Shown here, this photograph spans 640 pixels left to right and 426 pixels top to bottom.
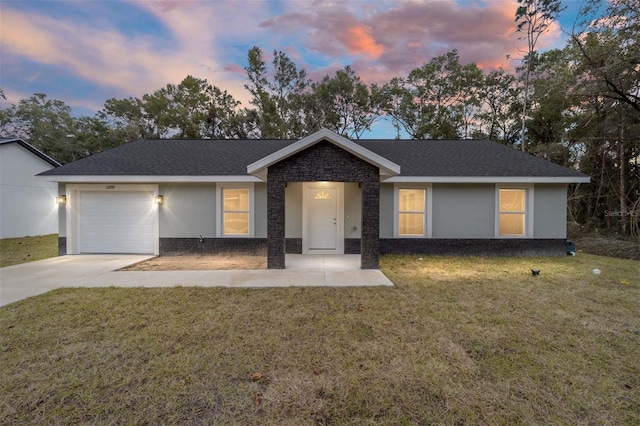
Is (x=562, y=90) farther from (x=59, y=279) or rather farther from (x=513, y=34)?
(x=59, y=279)

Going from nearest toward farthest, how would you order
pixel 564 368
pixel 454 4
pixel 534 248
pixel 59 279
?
pixel 564 368 → pixel 59 279 → pixel 534 248 → pixel 454 4

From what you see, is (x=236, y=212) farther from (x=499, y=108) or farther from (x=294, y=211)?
(x=499, y=108)

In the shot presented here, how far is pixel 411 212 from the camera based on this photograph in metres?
9.12

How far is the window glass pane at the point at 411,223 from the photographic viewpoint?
913cm

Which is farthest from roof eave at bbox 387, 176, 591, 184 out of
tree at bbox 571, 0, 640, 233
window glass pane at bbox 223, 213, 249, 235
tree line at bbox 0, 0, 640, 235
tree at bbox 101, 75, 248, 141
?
tree at bbox 101, 75, 248, 141

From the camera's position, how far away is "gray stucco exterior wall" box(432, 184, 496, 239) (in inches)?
355

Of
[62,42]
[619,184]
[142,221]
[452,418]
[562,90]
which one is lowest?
[452,418]

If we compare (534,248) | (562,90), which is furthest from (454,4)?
(534,248)

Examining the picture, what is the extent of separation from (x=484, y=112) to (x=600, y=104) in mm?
8789

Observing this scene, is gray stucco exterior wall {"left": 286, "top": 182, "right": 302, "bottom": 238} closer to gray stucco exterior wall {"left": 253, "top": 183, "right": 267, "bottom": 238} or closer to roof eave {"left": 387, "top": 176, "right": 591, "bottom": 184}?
gray stucco exterior wall {"left": 253, "top": 183, "right": 267, "bottom": 238}

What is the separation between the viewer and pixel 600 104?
12820 millimetres

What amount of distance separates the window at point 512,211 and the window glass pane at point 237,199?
8626 mm

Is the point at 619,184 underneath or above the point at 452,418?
above

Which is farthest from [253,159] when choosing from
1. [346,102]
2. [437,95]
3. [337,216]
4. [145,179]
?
[437,95]
